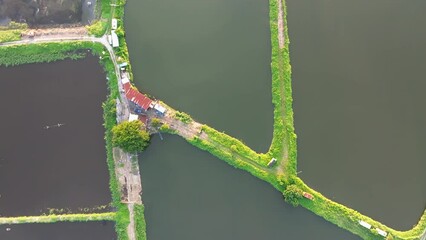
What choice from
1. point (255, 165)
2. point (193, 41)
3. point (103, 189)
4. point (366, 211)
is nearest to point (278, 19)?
point (193, 41)

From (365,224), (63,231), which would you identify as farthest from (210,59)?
(63,231)

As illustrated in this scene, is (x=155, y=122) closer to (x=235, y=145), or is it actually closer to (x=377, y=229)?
(x=235, y=145)

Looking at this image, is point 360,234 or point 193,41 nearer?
point 360,234

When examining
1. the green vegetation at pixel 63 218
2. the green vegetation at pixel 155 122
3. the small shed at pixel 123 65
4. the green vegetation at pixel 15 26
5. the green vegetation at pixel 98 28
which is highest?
the green vegetation at pixel 15 26

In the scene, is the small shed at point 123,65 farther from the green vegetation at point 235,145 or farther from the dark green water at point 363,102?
the dark green water at point 363,102

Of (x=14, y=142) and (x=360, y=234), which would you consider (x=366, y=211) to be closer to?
(x=360, y=234)

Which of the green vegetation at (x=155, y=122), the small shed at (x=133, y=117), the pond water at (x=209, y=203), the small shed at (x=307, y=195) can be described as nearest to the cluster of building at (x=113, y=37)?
the small shed at (x=133, y=117)
